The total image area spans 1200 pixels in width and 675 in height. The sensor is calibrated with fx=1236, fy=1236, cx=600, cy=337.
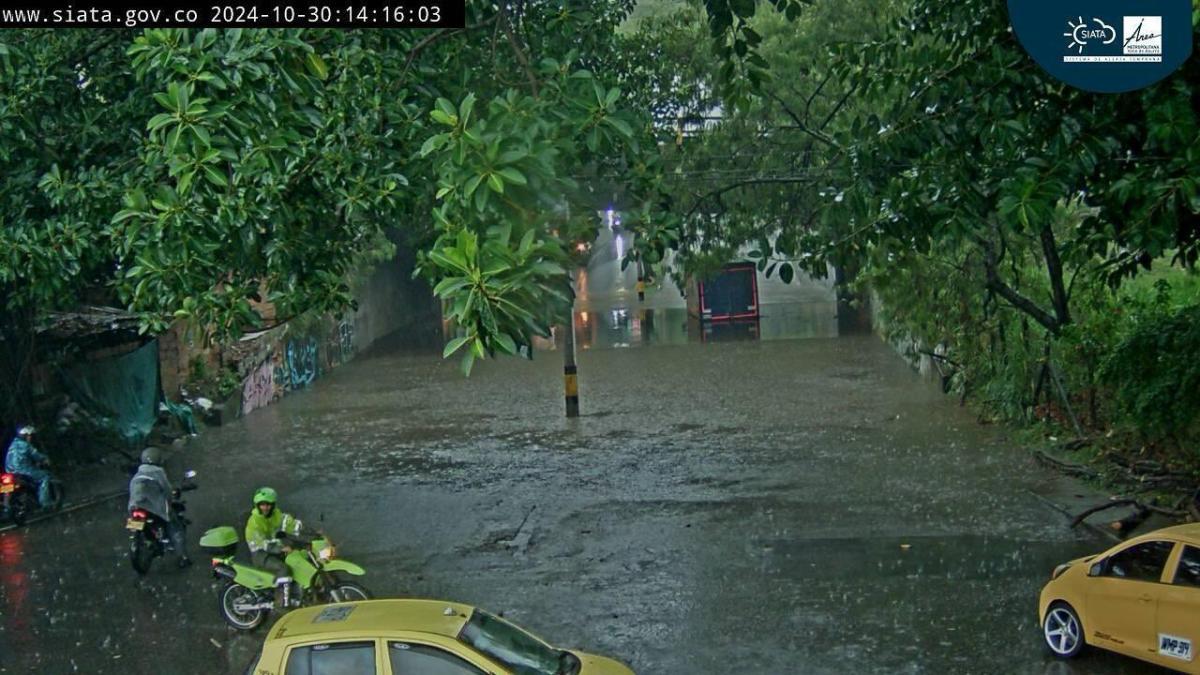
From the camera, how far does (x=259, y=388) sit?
27359 millimetres

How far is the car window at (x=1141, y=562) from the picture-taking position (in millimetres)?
9383

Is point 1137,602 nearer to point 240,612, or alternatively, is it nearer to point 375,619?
point 375,619

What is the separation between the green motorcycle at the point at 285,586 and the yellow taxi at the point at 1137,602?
6137 mm

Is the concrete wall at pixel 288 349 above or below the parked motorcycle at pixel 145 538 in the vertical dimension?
above

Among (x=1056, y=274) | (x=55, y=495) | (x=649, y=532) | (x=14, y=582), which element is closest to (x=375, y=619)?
(x=649, y=532)

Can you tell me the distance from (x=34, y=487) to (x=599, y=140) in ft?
38.4

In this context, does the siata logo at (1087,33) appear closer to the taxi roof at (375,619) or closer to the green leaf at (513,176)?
the green leaf at (513,176)

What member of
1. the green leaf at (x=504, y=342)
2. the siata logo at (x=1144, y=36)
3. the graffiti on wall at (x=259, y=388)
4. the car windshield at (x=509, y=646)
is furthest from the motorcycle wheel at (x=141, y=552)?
the graffiti on wall at (x=259, y=388)

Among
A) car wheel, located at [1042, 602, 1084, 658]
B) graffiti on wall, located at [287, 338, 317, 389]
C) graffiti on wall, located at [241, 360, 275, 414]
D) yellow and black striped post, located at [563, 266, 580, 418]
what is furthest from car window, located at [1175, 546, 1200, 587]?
graffiti on wall, located at [287, 338, 317, 389]

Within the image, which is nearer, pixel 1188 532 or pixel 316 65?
pixel 1188 532

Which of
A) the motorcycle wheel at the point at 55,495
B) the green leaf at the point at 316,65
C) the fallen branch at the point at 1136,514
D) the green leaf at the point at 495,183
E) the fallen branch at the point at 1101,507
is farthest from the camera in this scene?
the motorcycle wheel at the point at 55,495

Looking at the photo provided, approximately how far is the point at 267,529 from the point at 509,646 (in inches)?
179

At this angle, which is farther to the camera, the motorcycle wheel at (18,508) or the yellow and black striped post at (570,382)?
the yellow and black striped post at (570,382)

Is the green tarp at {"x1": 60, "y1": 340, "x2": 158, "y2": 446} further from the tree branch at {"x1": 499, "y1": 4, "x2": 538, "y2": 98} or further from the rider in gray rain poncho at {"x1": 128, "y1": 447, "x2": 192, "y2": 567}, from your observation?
the tree branch at {"x1": 499, "y1": 4, "x2": 538, "y2": 98}
